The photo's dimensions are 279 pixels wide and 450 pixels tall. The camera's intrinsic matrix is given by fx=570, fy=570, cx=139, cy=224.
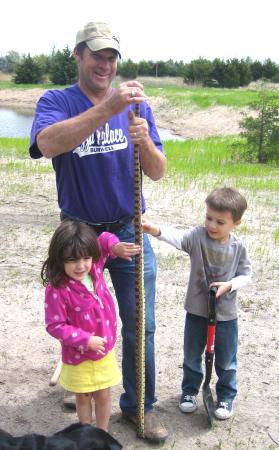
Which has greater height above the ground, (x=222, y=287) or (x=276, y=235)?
(x=222, y=287)

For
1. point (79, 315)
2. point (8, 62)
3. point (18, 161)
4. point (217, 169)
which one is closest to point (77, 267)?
point (79, 315)

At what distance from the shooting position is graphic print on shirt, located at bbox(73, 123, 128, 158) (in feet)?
10.5

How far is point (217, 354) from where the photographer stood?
376 cm

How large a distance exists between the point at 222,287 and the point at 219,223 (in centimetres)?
39

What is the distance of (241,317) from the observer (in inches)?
214

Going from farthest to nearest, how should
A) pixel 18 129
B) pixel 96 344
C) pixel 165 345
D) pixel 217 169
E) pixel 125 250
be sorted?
pixel 18 129, pixel 217 169, pixel 165 345, pixel 125 250, pixel 96 344

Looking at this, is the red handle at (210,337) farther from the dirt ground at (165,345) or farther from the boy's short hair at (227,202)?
the boy's short hair at (227,202)

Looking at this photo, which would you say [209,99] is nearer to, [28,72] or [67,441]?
[28,72]

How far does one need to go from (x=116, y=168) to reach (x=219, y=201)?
2.20ft

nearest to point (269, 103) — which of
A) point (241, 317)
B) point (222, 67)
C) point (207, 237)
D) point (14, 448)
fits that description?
point (241, 317)

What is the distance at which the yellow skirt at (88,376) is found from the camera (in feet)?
10.2

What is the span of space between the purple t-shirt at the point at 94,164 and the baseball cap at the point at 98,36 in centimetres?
31

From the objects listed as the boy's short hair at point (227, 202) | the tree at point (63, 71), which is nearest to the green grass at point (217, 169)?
the boy's short hair at point (227, 202)

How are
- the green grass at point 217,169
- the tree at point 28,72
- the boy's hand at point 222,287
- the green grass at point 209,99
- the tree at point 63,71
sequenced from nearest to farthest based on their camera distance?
the boy's hand at point 222,287
the green grass at point 217,169
the green grass at point 209,99
the tree at point 63,71
the tree at point 28,72
